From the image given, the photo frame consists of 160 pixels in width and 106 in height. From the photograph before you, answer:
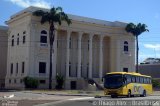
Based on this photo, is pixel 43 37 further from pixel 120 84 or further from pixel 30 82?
pixel 120 84

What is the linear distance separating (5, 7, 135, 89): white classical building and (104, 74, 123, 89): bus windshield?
24712 mm

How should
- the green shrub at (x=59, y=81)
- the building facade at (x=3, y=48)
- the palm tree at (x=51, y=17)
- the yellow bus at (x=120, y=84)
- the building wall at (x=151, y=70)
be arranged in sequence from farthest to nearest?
1. the building wall at (x=151, y=70)
2. the building facade at (x=3, y=48)
3. the green shrub at (x=59, y=81)
4. the palm tree at (x=51, y=17)
5. the yellow bus at (x=120, y=84)

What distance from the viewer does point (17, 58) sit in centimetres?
6812

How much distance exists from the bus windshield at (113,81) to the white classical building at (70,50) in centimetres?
2471

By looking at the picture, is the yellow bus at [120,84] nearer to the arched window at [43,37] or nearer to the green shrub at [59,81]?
the green shrub at [59,81]

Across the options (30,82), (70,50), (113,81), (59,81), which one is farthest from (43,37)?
(113,81)

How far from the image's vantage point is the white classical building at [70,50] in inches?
2544

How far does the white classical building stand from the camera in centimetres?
6462

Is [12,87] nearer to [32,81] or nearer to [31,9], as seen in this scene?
[32,81]

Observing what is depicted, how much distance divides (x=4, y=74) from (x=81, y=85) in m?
17.1

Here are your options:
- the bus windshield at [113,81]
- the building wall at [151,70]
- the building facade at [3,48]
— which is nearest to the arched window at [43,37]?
the building facade at [3,48]

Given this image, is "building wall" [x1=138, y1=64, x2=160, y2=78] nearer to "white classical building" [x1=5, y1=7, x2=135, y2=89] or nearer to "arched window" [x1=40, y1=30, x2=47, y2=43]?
"white classical building" [x1=5, y1=7, x2=135, y2=89]

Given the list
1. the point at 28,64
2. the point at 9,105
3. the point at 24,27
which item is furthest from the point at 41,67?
the point at 9,105

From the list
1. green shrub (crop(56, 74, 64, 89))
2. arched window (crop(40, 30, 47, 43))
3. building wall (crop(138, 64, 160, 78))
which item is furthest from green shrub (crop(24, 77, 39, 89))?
building wall (crop(138, 64, 160, 78))
